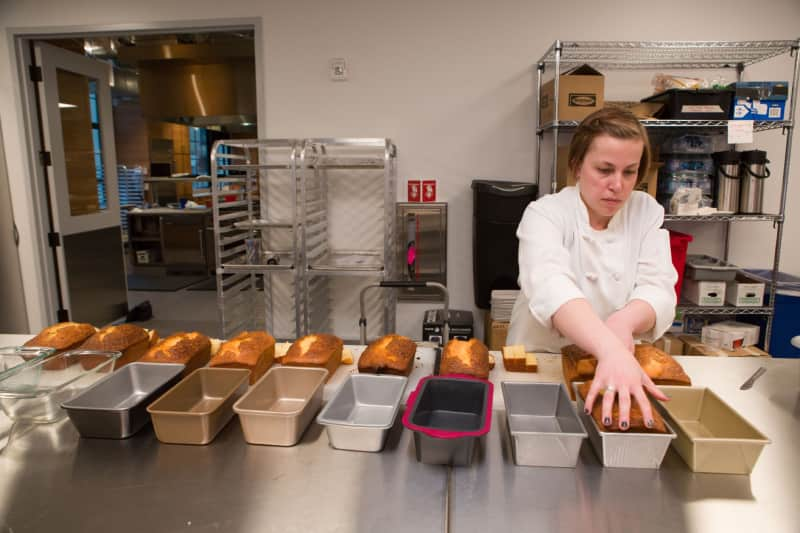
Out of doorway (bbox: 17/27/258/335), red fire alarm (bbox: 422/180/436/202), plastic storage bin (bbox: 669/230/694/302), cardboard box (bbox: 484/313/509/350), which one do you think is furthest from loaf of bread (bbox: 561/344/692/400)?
doorway (bbox: 17/27/258/335)

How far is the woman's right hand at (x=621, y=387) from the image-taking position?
943mm

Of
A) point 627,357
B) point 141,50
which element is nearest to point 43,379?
point 627,357

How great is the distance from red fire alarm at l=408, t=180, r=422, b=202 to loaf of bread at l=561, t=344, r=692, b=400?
228 centimetres

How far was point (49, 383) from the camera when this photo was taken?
1.17 meters

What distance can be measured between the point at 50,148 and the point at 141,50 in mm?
1839

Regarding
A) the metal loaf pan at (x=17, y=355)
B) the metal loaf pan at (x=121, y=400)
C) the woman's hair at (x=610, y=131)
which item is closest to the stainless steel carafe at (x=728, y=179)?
the woman's hair at (x=610, y=131)

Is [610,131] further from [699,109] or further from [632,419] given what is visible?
[699,109]

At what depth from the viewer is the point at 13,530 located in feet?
2.74

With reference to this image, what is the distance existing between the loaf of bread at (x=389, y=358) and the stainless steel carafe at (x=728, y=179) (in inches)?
97.0

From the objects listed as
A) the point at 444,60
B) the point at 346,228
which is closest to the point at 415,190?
the point at 346,228

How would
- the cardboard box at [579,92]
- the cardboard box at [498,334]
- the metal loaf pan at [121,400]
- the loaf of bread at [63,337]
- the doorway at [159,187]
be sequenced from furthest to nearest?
the doorway at [159,187] < the cardboard box at [498,334] < the cardboard box at [579,92] < the loaf of bread at [63,337] < the metal loaf pan at [121,400]

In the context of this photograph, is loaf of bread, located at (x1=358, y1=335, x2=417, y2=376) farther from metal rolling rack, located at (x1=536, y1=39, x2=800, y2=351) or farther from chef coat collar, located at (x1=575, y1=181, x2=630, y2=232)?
metal rolling rack, located at (x1=536, y1=39, x2=800, y2=351)

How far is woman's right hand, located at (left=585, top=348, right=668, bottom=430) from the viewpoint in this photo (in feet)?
3.09

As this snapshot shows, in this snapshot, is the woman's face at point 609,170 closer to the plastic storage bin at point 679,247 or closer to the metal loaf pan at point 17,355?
the metal loaf pan at point 17,355
